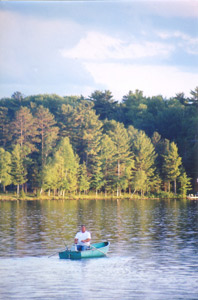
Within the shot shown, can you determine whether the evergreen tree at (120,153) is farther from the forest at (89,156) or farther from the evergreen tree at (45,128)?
the evergreen tree at (45,128)

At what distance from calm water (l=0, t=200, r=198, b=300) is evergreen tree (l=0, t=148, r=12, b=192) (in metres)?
43.6

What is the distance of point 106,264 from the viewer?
84.4 ft

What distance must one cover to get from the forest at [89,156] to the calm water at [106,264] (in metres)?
46.2

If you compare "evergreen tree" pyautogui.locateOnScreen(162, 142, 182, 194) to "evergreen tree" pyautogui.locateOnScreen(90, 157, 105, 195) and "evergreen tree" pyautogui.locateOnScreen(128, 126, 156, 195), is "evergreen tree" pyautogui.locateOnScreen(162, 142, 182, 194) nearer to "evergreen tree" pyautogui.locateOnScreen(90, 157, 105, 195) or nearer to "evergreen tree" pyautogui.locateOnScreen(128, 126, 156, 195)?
"evergreen tree" pyautogui.locateOnScreen(128, 126, 156, 195)

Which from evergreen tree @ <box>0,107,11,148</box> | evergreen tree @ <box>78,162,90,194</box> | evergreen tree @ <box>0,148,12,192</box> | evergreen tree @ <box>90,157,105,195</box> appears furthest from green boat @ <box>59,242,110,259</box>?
evergreen tree @ <box>0,107,11,148</box>

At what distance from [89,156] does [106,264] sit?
3114 inches

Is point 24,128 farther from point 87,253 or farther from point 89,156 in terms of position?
point 87,253

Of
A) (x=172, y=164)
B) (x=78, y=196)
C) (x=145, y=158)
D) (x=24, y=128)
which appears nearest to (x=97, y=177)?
(x=78, y=196)

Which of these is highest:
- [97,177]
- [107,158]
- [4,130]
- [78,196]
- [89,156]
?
[4,130]

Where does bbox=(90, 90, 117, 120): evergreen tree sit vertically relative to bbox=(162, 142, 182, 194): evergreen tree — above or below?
above

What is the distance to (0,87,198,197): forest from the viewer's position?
307ft

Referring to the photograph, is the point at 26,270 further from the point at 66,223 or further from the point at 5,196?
the point at 5,196

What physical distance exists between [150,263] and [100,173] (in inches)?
2902

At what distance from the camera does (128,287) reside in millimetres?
20250
